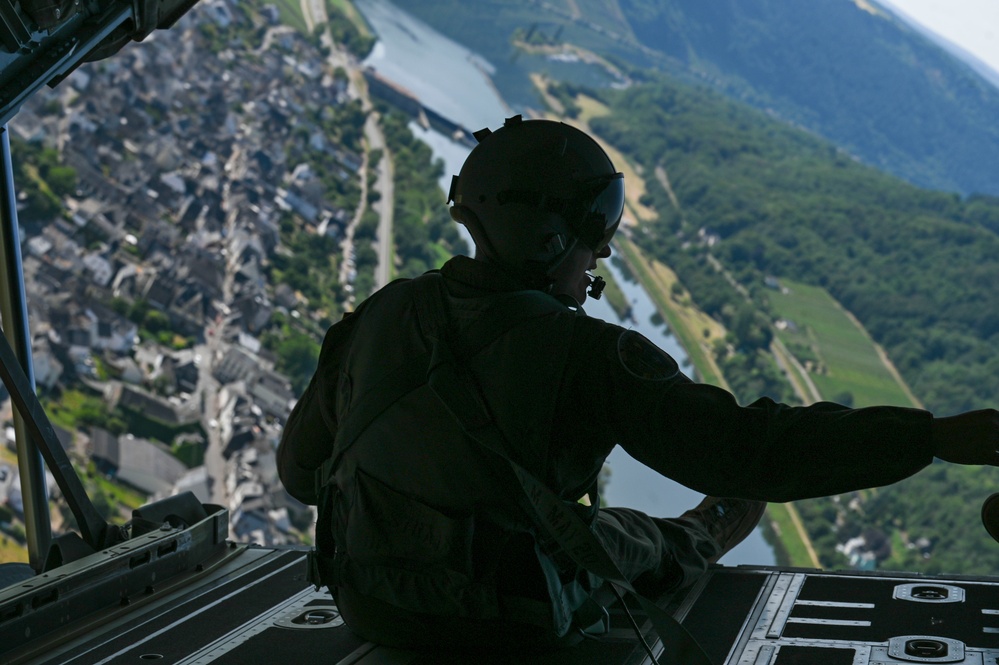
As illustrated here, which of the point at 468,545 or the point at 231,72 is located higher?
the point at 468,545

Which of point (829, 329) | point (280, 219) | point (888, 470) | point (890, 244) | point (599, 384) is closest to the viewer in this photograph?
point (888, 470)

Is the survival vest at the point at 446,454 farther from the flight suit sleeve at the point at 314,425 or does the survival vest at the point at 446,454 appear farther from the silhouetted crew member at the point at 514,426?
the flight suit sleeve at the point at 314,425

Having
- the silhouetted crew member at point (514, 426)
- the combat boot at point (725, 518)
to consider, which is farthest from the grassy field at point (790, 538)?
the silhouetted crew member at point (514, 426)

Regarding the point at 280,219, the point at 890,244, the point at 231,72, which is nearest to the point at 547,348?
the point at 280,219

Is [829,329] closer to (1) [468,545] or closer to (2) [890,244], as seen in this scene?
(2) [890,244]

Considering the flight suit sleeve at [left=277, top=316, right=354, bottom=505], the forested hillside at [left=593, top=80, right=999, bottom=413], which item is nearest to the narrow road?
the forested hillside at [left=593, top=80, right=999, bottom=413]

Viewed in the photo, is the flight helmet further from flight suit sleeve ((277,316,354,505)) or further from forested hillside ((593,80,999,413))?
forested hillside ((593,80,999,413))
